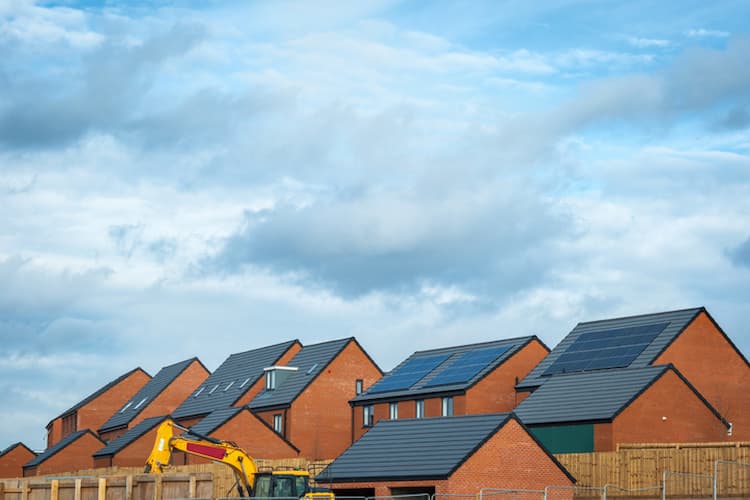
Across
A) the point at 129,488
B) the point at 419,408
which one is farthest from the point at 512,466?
the point at 419,408

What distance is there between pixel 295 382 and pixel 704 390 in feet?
95.6

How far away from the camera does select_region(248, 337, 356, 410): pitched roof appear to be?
76.7m

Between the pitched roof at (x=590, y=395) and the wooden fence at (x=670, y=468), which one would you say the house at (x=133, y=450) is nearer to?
the pitched roof at (x=590, y=395)

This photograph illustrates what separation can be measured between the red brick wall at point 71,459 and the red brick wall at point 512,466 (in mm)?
49664

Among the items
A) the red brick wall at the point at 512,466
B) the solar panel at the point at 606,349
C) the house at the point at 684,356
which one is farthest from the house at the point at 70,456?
the red brick wall at the point at 512,466

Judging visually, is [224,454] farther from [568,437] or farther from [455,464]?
[568,437]

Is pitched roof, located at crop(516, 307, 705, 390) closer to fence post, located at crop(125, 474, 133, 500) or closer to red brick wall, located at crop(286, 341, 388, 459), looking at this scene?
red brick wall, located at crop(286, 341, 388, 459)

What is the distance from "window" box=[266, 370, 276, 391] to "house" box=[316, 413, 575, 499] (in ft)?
102

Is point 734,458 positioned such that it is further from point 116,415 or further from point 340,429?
point 116,415

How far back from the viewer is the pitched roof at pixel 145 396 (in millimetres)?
93812

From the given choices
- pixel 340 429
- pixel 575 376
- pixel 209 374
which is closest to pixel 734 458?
pixel 575 376

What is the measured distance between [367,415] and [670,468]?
30.5 m

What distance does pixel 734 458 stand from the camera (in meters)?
44.1

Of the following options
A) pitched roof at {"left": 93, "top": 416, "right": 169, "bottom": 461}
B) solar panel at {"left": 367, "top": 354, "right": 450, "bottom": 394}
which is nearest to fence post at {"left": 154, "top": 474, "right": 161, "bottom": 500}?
solar panel at {"left": 367, "top": 354, "right": 450, "bottom": 394}
